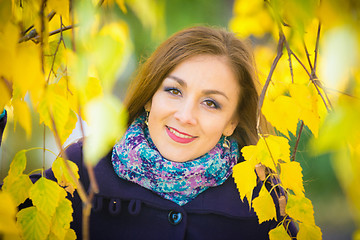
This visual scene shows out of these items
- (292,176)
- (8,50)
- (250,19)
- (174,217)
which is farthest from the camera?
(250,19)

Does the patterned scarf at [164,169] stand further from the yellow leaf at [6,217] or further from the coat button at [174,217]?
the yellow leaf at [6,217]

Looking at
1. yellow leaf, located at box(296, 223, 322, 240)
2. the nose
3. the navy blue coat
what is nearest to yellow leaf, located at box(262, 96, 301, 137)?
yellow leaf, located at box(296, 223, 322, 240)

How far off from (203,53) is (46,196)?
2.97 ft

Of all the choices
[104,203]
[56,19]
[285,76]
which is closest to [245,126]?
[285,76]

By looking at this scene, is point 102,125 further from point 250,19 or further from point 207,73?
point 250,19

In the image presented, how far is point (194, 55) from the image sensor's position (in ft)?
4.95

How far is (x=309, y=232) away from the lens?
3.16ft


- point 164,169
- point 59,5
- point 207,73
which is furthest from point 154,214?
point 59,5

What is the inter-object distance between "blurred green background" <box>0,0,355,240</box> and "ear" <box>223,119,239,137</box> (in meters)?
0.32

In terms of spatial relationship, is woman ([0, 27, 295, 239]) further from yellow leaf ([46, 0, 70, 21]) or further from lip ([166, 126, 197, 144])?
yellow leaf ([46, 0, 70, 21])

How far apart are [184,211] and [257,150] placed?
0.65m

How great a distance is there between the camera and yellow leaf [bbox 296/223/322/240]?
954 millimetres

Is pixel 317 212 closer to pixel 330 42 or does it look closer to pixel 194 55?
pixel 194 55

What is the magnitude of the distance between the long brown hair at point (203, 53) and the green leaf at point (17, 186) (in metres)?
0.76
